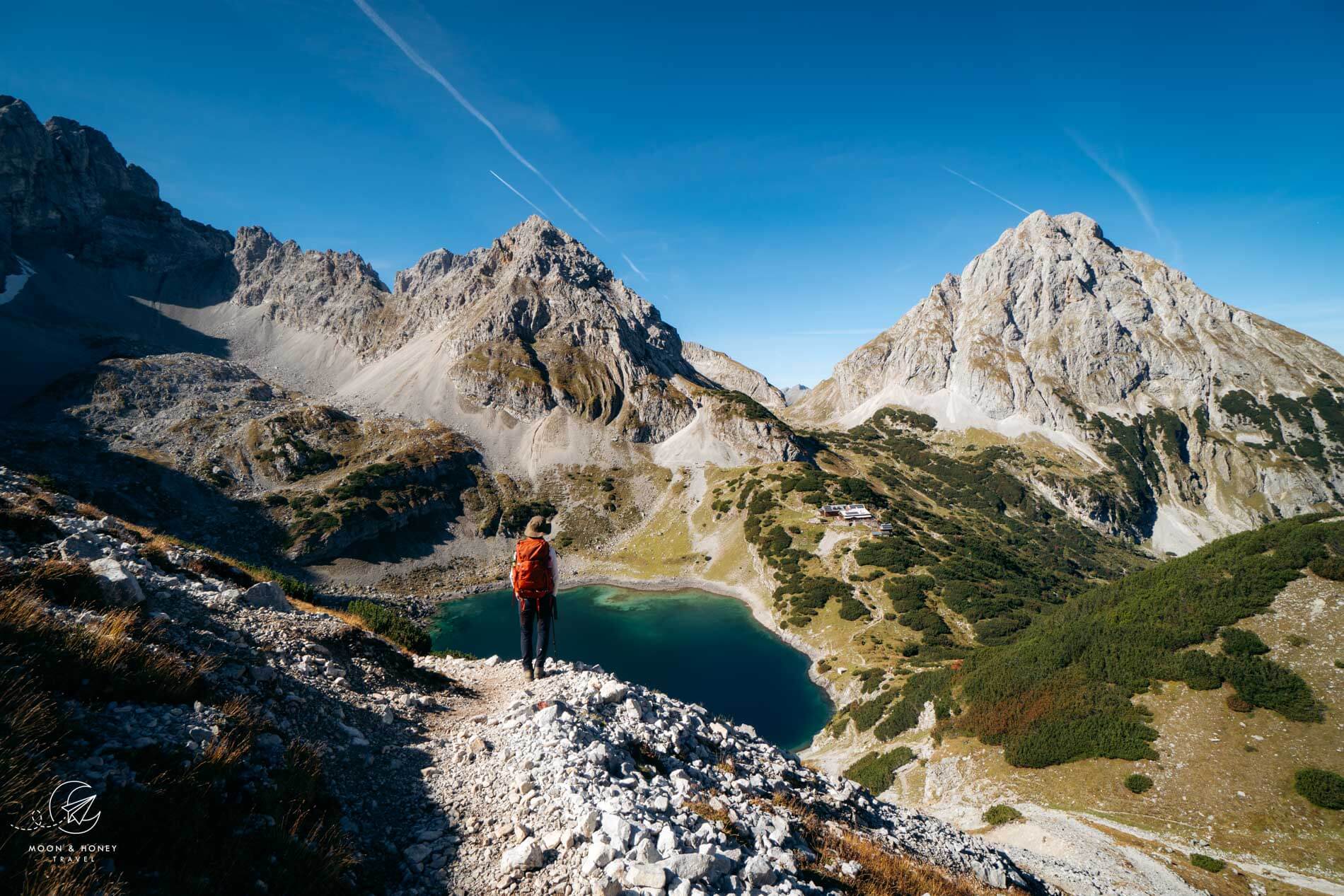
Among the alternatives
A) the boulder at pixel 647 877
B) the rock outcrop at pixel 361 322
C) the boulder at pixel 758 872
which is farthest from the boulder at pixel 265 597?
the rock outcrop at pixel 361 322

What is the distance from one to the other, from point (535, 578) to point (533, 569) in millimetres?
240

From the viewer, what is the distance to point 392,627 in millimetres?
18859

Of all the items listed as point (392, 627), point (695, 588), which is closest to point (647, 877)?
point (392, 627)

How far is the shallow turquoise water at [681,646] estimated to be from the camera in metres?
57.0

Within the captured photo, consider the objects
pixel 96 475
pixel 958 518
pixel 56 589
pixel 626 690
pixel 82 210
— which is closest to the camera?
pixel 56 589

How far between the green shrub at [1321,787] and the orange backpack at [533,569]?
1367 inches

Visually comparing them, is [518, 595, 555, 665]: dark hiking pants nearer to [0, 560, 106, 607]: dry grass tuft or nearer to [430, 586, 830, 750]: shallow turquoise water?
[0, 560, 106, 607]: dry grass tuft

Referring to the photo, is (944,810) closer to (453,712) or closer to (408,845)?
(453,712)

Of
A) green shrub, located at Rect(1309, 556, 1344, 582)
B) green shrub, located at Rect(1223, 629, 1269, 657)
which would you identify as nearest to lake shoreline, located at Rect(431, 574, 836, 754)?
green shrub, located at Rect(1223, 629, 1269, 657)

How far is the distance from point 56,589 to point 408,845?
Answer: 24.4 feet

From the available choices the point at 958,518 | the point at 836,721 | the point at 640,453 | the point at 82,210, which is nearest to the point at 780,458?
the point at 640,453

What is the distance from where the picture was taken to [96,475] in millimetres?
86250

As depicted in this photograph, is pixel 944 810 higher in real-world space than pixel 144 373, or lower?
higher

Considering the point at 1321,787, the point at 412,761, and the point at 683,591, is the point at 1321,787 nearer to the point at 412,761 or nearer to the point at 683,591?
the point at 412,761
